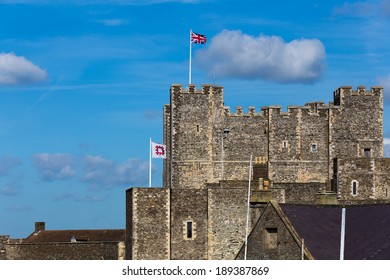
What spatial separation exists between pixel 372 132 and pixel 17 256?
2795cm

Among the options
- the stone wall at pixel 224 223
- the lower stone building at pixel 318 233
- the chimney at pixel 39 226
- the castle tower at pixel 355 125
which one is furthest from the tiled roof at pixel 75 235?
the lower stone building at pixel 318 233

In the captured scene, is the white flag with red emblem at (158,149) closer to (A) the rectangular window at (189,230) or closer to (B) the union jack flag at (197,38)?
(A) the rectangular window at (189,230)

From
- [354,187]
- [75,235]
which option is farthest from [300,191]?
[75,235]

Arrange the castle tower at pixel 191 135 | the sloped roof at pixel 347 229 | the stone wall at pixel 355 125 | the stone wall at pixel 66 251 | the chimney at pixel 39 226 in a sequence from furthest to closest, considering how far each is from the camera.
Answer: the chimney at pixel 39 226 → the stone wall at pixel 355 125 → the castle tower at pixel 191 135 → the stone wall at pixel 66 251 → the sloped roof at pixel 347 229

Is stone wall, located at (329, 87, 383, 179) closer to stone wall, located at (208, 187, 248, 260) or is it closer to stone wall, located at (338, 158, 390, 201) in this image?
stone wall, located at (338, 158, 390, 201)

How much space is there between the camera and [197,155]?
79.9 m

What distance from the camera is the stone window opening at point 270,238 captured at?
41.8 m

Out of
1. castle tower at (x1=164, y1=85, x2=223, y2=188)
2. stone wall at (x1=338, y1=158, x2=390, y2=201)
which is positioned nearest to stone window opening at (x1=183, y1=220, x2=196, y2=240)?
stone wall at (x1=338, y1=158, x2=390, y2=201)

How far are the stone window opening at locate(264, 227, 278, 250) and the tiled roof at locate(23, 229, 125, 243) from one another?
38.7 metres

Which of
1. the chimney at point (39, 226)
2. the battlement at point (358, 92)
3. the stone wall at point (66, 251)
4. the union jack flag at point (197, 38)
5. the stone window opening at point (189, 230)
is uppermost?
the union jack flag at point (197, 38)

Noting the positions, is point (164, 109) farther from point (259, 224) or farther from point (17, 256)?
point (259, 224)

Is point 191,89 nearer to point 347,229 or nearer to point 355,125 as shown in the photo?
point 355,125
